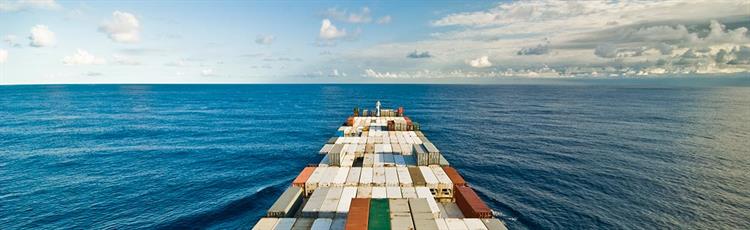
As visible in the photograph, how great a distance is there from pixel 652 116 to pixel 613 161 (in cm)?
9166

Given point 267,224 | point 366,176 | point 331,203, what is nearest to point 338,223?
point 331,203

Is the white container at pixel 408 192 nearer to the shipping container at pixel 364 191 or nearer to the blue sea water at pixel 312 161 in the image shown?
the shipping container at pixel 364 191

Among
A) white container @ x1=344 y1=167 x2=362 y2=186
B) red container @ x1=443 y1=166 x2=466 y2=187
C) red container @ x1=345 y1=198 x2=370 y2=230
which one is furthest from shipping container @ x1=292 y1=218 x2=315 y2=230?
red container @ x1=443 y1=166 x2=466 y2=187

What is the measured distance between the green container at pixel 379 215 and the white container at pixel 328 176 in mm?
12807

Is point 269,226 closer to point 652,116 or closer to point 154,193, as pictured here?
point 154,193

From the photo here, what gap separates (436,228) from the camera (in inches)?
1074

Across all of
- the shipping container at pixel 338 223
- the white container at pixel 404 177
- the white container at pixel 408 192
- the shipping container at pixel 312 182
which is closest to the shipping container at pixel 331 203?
the shipping container at pixel 338 223

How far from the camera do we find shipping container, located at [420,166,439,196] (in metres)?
42.1

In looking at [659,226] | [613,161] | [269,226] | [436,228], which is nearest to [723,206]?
[659,226]

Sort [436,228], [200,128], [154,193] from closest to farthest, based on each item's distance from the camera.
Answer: [436,228] → [154,193] → [200,128]

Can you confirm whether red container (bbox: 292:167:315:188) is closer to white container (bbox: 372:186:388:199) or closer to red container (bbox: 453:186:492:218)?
white container (bbox: 372:186:388:199)

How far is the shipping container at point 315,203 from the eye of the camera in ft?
111

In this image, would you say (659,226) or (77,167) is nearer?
(659,226)

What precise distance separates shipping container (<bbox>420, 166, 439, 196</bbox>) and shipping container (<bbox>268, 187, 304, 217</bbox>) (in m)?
17.0
